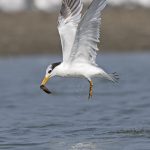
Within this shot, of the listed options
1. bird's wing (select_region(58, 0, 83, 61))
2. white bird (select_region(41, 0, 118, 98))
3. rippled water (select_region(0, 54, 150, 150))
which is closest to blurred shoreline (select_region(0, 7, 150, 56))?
rippled water (select_region(0, 54, 150, 150))

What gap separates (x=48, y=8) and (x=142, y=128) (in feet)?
86.1

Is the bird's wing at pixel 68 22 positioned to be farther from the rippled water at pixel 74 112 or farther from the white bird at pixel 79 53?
the rippled water at pixel 74 112

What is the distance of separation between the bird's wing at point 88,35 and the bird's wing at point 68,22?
17cm

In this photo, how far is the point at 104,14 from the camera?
3275 centimetres

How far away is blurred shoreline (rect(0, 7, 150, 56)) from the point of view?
2844 cm

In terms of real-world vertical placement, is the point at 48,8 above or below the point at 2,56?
above

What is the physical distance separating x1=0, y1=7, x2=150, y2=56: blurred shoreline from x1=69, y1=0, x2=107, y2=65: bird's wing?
48.8 ft

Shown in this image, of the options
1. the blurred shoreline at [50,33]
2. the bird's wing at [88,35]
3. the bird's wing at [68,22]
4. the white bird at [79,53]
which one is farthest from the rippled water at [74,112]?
the blurred shoreline at [50,33]

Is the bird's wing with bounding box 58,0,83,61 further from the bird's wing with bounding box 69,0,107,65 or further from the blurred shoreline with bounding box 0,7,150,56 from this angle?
the blurred shoreline with bounding box 0,7,150,56

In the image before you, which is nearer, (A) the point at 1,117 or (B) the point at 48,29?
(A) the point at 1,117

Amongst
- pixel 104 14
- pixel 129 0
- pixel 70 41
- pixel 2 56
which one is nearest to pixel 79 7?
pixel 70 41

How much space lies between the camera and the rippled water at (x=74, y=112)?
12.6 m

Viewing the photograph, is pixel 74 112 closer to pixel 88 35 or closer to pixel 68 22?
pixel 68 22

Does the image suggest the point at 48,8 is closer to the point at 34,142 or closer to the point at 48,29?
the point at 48,29
